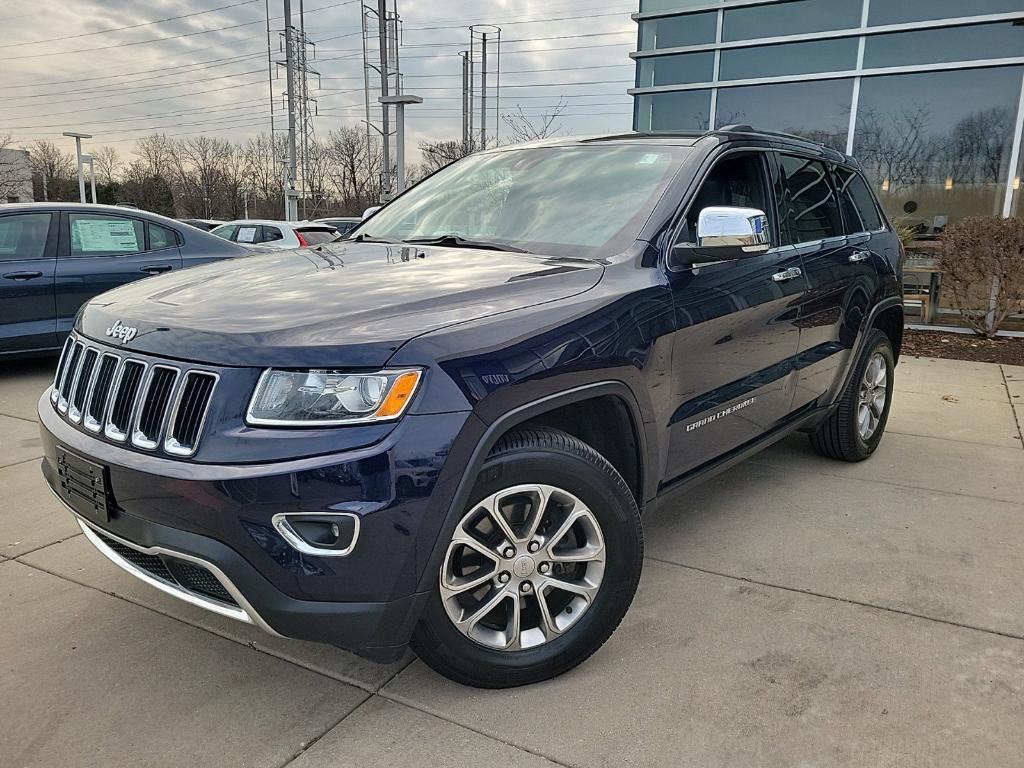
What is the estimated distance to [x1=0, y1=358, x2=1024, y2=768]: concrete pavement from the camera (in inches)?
86.9

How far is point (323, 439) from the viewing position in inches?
76.0

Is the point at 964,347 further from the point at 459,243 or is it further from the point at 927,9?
the point at 459,243

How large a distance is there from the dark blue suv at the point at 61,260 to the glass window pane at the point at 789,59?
8892 millimetres

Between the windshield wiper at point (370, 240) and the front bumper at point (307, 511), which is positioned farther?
the windshield wiper at point (370, 240)

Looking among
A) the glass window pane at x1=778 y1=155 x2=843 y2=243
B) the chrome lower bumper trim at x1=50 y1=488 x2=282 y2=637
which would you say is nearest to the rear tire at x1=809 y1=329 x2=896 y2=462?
the glass window pane at x1=778 y1=155 x2=843 y2=243

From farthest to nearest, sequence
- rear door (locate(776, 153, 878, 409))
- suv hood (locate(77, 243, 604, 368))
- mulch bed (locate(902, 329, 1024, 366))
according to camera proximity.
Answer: mulch bed (locate(902, 329, 1024, 366)) → rear door (locate(776, 153, 878, 409)) → suv hood (locate(77, 243, 604, 368))

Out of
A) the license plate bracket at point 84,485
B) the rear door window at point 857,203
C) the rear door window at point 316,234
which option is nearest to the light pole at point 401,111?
the rear door window at point 316,234

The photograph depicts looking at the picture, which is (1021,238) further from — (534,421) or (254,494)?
(254,494)

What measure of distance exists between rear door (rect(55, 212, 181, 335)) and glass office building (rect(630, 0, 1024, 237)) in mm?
7738

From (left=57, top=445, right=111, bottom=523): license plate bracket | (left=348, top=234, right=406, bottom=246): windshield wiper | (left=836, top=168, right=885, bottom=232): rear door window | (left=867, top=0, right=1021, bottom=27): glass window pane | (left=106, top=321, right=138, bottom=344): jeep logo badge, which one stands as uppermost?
(left=867, top=0, right=1021, bottom=27): glass window pane

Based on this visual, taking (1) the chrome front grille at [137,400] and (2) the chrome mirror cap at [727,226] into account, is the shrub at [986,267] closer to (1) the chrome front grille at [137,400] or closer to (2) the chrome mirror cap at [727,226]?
(2) the chrome mirror cap at [727,226]

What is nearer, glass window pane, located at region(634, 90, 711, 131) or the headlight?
the headlight

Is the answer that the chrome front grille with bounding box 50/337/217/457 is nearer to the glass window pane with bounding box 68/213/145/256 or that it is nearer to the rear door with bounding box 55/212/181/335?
the rear door with bounding box 55/212/181/335

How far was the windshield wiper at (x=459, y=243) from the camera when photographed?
121 inches
